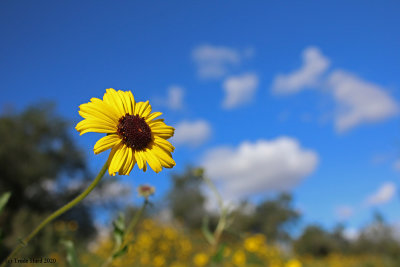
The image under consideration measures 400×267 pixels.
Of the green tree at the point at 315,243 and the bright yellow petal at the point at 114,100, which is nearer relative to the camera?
the bright yellow petal at the point at 114,100

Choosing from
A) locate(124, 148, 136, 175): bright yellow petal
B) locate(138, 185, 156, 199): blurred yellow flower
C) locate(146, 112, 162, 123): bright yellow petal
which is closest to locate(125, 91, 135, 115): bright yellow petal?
locate(146, 112, 162, 123): bright yellow petal

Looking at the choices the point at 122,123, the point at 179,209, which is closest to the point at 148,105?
the point at 122,123

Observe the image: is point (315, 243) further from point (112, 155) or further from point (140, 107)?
point (112, 155)

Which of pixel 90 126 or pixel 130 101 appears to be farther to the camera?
pixel 130 101

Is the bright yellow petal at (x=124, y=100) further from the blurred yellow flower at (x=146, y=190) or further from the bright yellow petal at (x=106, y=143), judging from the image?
the blurred yellow flower at (x=146, y=190)

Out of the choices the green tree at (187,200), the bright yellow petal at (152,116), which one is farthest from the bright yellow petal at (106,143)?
the green tree at (187,200)

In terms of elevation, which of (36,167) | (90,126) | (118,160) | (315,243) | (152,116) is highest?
(36,167)

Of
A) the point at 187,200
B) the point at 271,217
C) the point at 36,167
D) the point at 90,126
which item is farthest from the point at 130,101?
the point at 271,217

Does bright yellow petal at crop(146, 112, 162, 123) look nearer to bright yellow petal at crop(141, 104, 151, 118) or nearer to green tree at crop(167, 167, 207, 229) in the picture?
bright yellow petal at crop(141, 104, 151, 118)
